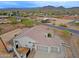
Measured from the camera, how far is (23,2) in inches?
67.1

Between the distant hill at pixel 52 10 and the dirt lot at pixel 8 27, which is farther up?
the distant hill at pixel 52 10

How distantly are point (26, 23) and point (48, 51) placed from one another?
0.49m

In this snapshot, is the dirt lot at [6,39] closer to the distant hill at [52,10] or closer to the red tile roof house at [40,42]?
the red tile roof house at [40,42]

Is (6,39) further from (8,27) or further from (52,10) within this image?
(52,10)

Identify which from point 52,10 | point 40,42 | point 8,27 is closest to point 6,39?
point 8,27

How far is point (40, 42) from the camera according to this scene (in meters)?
1.66

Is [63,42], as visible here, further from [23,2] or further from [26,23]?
[23,2]

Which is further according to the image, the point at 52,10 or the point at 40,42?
the point at 52,10

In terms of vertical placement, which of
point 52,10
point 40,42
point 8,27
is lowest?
point 40,42

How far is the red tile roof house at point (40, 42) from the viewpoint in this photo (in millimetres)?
1630

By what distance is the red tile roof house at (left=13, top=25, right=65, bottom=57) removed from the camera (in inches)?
64.2

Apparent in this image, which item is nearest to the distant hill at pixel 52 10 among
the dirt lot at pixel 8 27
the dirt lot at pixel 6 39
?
the dirt lot at pixel 8 27

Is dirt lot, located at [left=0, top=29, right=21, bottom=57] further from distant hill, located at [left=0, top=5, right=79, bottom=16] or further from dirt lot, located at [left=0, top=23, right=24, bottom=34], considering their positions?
distant hill, located at [left=0, top=5, right=79, bottom=16]

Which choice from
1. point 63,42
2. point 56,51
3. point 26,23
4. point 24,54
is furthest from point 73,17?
point 24,54
